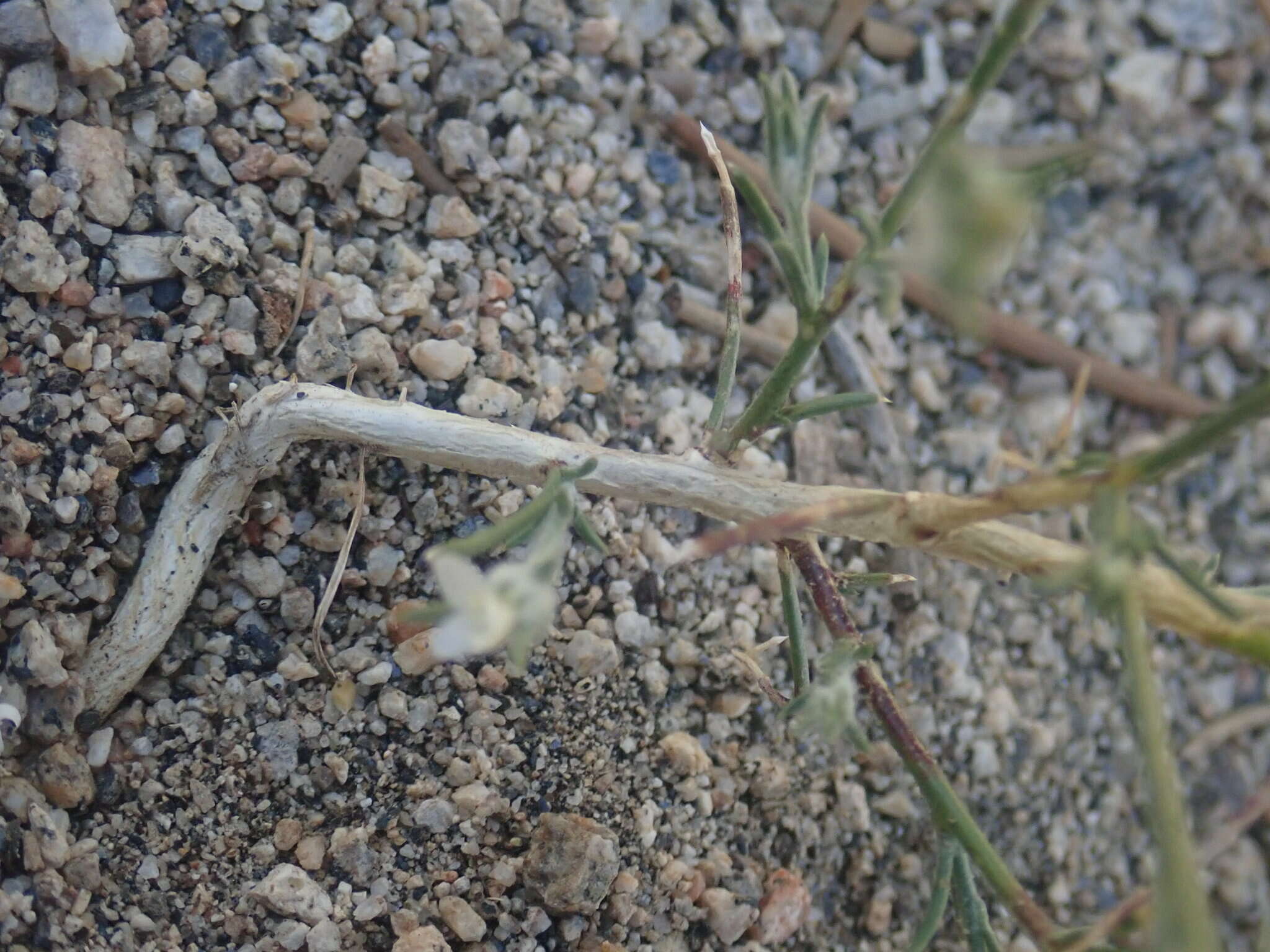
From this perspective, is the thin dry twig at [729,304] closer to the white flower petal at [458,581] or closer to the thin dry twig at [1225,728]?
the white flower petal at [458,581]

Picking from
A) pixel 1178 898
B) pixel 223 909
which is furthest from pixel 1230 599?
pixel 223 909

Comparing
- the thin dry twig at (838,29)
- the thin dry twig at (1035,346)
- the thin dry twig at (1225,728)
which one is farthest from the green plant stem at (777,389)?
the thin dry twig at (1225,728)

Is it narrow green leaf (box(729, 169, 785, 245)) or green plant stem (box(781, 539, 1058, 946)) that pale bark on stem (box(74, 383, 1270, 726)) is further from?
narrow green leaf (box(729, 169, 785, 245))

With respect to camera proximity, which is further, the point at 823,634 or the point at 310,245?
the point at 823,634

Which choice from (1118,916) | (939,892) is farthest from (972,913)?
(1118,916)

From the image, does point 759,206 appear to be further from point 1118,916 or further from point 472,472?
point 1118,916

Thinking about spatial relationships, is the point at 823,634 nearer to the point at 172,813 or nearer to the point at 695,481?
the point at 695,481

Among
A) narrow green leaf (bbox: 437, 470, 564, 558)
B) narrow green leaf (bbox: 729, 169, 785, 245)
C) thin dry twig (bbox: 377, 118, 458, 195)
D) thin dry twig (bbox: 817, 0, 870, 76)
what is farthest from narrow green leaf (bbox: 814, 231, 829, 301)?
thin dry twig (bbox: 817, 0, 870, 76)
